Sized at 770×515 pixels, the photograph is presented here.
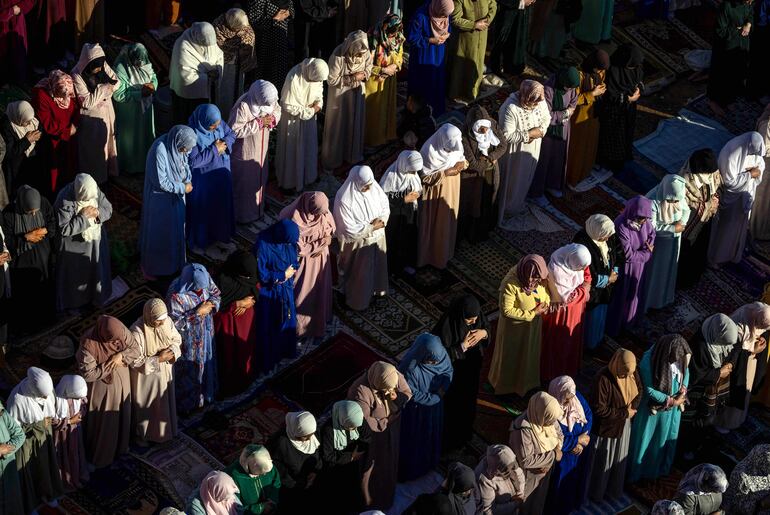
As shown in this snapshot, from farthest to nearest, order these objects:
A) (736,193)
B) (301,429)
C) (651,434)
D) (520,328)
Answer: (736,193), (520,328), (651,434), (301,429)

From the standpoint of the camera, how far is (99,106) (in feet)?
58.3

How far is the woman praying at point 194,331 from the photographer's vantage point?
15.2 metres

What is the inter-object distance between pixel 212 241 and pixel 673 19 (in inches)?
303

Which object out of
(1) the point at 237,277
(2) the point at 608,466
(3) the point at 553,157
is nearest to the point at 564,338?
(2) the point at 608,466

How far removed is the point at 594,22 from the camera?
21250 mm

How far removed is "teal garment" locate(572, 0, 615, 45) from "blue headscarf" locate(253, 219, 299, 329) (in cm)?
662

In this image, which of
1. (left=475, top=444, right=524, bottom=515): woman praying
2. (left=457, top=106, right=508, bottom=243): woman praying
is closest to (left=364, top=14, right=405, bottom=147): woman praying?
(left=457, top=106, right=508, bottom=243): woman praying

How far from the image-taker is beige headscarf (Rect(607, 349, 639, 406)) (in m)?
15.0

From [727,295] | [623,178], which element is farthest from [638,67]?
[727,295]

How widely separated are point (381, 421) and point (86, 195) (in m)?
3.55

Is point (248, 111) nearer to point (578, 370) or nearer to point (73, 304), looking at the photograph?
point (73, 304)

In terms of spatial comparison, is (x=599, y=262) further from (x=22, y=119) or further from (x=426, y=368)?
(x=22, y=119)

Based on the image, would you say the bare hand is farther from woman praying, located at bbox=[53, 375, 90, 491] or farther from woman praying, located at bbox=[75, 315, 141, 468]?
woman praying, located at bbox=[53, 375, 90, 491]

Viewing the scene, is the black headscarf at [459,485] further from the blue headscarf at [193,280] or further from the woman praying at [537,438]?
the blue headscarf at [193,280]
